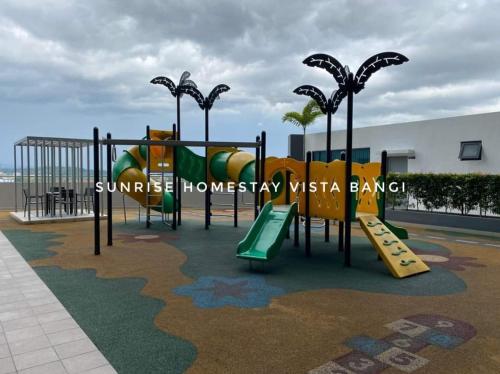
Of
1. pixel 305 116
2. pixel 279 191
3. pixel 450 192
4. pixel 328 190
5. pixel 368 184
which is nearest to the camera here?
pixel 328 190

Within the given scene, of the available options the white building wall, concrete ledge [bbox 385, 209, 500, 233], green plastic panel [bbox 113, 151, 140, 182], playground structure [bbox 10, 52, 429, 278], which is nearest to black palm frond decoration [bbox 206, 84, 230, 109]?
playground structure [bbox 10, 52, 429, 278]

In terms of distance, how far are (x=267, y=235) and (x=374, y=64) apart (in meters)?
3.31

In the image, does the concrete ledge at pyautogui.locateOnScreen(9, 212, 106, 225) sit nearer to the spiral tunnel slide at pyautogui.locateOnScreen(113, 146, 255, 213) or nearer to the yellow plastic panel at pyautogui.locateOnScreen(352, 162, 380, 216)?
the spiral tunnel slide at pyautogui.locateOnScreen(113, 146, 255, 213)

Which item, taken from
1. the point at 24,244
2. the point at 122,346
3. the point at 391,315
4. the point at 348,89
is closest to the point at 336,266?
the point at 391,315

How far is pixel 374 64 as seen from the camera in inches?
259

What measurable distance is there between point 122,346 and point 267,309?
5.50 feet

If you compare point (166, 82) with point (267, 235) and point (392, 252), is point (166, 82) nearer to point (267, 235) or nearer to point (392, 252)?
point (267, 235)

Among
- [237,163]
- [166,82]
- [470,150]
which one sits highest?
[166,82]

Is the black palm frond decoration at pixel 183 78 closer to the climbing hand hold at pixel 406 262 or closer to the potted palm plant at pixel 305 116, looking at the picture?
the climbing hand hold at pixel 406 262

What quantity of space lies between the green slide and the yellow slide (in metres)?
1.35

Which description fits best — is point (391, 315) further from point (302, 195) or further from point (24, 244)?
point (24, 244)

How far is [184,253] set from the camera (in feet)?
25.7

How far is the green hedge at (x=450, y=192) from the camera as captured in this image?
36.1 feet

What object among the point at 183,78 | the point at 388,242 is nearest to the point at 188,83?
the point at 183,78
